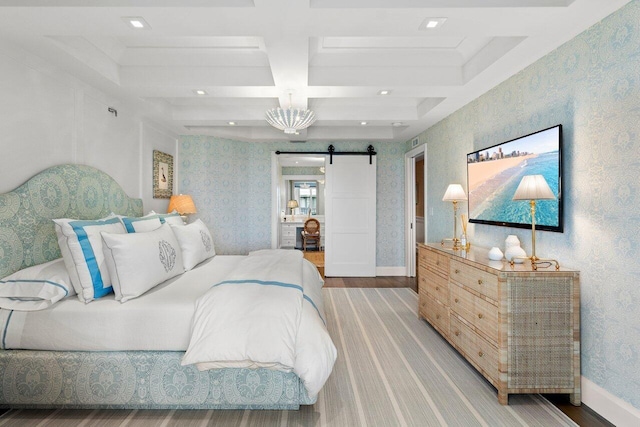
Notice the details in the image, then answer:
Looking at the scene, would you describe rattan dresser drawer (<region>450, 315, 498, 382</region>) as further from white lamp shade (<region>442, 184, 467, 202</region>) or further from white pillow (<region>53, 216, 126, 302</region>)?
white pillow (<region>53, 216, 126, 302</region>)

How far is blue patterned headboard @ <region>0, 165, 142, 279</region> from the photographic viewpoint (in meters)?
2.15

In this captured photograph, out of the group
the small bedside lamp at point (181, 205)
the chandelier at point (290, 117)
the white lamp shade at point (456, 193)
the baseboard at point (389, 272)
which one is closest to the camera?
the chandelier at point (290, 117)

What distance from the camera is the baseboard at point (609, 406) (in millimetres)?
1781

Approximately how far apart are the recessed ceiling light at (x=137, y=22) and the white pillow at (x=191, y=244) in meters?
1.68

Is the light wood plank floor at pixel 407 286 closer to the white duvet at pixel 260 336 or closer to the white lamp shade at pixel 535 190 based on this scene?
the white lamp shade at pixel 535 190

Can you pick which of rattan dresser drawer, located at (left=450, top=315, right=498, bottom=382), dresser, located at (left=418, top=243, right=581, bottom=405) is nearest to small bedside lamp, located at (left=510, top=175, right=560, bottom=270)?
dresser, located at (left=418, top=243, right=581, bottom=405)

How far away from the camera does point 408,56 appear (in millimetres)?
3098

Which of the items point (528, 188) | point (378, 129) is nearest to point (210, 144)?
point (378, 129)

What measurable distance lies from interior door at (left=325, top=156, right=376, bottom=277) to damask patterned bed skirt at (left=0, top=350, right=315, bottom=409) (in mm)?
3867

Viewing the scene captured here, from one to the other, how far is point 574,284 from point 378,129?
3.91 m

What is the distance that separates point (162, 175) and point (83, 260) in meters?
2.81

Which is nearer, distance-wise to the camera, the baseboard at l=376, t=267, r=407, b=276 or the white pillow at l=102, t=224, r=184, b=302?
the white pillow at l=102, t=224, r=184, b=302

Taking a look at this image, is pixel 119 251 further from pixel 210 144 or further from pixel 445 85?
pixel 210 144

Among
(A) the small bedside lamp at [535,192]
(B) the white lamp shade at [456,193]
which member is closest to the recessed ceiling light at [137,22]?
(A) the small bedside lamp at [535,192]
